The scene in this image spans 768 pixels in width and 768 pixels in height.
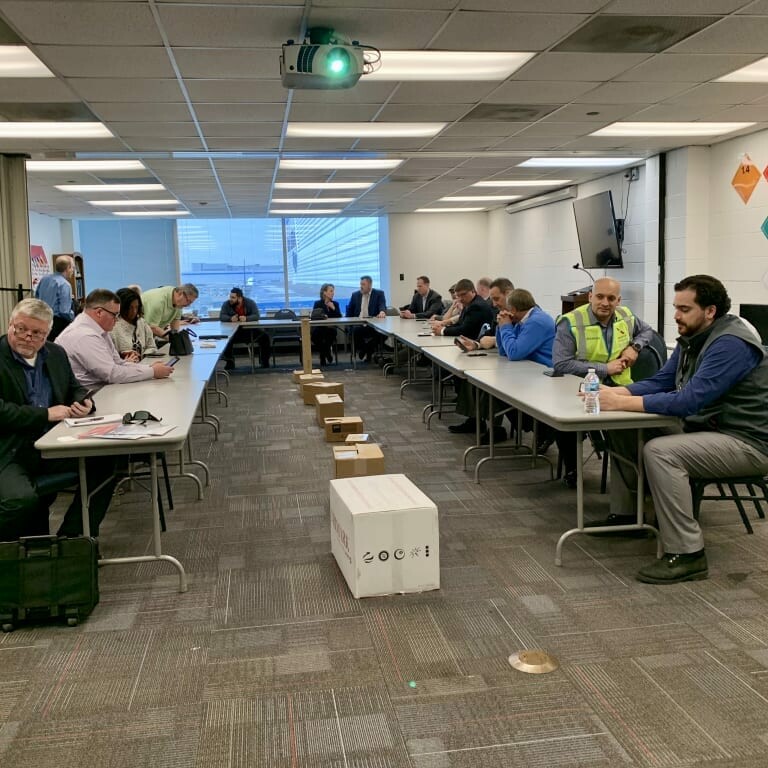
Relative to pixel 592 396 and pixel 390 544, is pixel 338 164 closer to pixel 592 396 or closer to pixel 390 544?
pixel 592 396

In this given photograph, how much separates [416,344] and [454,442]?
1403 millimetres

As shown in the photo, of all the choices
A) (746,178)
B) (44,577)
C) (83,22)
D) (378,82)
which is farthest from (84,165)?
(746,178)

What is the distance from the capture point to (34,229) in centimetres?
1331

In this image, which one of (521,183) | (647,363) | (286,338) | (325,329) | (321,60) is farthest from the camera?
(286,338)

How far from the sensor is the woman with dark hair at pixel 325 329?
1180 centimetres

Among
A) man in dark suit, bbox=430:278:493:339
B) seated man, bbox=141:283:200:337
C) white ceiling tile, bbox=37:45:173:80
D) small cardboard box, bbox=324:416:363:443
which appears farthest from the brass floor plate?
seated man, bbox=141:283:200:337

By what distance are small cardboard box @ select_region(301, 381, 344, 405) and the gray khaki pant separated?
4.74 meters

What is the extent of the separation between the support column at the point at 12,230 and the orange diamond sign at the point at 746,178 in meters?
7.14

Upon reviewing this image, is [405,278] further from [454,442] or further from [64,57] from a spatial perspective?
[64,57]

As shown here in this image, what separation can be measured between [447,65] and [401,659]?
152 inches

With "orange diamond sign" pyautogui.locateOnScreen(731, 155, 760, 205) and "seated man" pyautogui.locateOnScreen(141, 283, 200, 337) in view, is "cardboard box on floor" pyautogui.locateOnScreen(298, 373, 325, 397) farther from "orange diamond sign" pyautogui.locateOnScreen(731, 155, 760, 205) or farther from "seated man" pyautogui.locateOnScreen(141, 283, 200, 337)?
"orange diamond sign" pyautogui.locateOnScreen(731, 155, 760, 205)

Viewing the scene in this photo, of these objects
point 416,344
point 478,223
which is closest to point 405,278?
point 478,223

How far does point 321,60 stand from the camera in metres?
4.17

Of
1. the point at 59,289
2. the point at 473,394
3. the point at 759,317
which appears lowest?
the point at 473,394
